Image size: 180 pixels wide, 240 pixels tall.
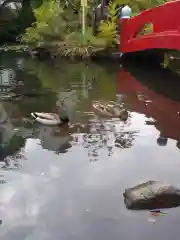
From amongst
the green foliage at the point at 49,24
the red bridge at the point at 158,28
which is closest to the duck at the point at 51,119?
the red bridge at the point at 158,28

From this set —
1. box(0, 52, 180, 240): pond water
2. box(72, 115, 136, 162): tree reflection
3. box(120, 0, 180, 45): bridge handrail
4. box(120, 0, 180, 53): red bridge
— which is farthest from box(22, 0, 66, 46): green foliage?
box(72, 115, 136, 162): tree reflection

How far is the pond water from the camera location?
17.3 ft

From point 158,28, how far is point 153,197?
9.06m

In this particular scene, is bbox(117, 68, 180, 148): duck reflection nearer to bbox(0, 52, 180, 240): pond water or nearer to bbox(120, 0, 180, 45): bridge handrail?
bbox(0, 52, 180, 240): pond water

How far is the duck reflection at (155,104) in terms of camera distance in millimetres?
8875

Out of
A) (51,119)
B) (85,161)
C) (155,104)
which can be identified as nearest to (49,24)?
(155,104)

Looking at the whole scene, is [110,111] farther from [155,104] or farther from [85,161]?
[85,161]

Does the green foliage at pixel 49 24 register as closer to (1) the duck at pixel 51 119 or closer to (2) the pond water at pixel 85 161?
(2) the pond water at pixel 85 161

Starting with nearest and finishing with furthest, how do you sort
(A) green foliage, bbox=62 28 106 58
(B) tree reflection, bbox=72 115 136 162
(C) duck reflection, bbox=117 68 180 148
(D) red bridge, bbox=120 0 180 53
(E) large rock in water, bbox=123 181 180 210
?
(E) large rock in water, bbox=123 181 180 210 < (B) tree reflection, bbox=72 115 136 162 < (C) duck reflection, bbox=117 68 180 148 < (D) red bridge, bbox=120 0 180 53 < (A) green foliage, bbox=62 28 106 58

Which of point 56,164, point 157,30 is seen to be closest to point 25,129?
point 56,164

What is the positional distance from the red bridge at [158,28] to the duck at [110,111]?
3.44 meters

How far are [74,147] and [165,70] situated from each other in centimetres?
896

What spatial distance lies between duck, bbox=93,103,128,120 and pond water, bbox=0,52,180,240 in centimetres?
18

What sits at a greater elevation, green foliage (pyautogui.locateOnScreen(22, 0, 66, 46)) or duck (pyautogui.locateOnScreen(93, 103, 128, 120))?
green foliage (pyautogui.locateOnScreen(22, 0, 66, 46))
